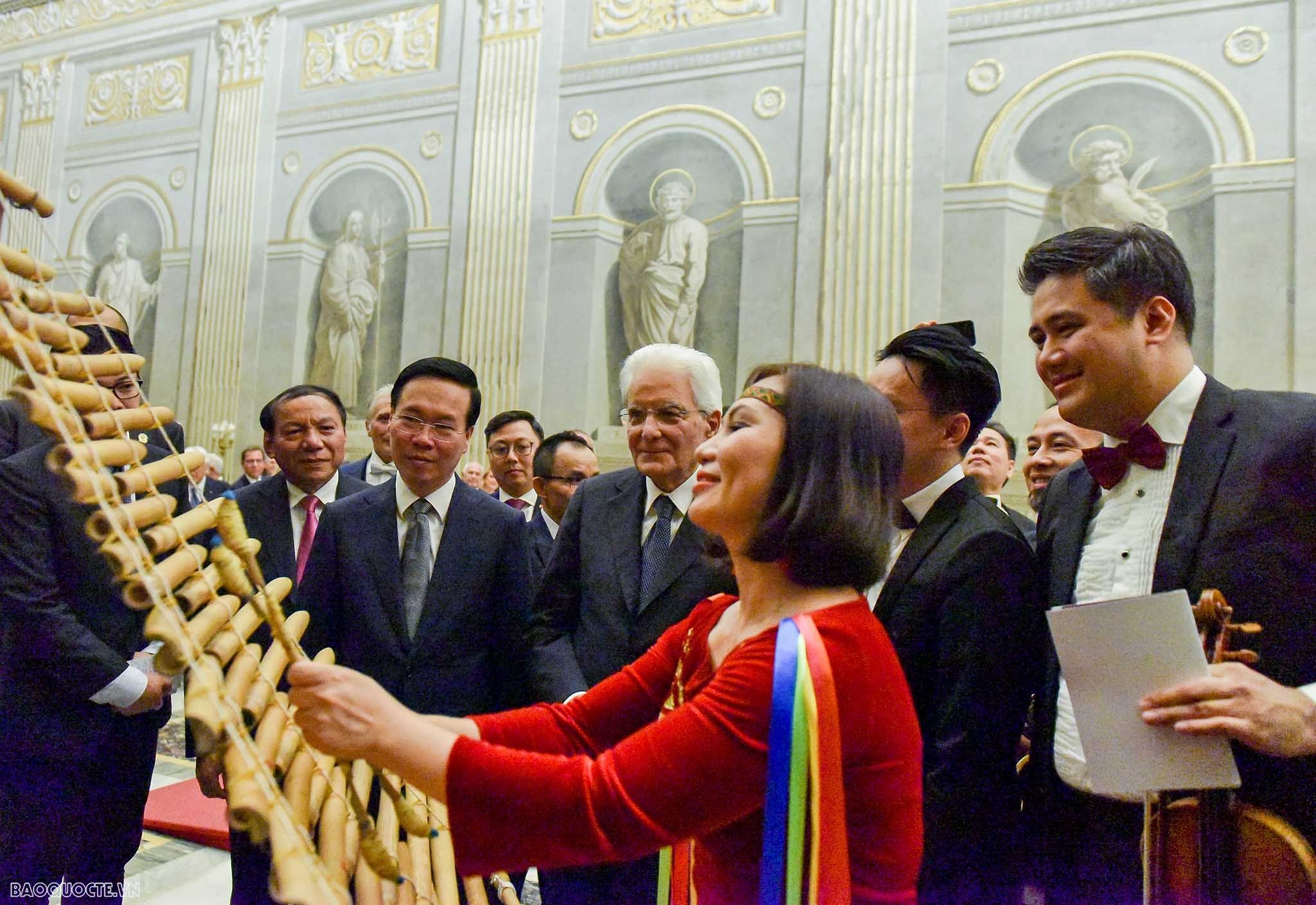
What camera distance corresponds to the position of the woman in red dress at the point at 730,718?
1.16 meters

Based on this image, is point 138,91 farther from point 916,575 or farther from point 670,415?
point 916,575

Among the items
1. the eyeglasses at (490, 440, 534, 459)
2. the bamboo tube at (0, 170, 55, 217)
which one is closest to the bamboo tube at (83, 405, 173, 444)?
the bamboo tube at (0, 170, 55, 217)

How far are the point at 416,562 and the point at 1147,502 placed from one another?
191cm

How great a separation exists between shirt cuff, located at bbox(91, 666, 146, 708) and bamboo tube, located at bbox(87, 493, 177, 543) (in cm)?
185

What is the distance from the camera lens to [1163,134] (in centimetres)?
679

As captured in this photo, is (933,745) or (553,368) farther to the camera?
(553,368)

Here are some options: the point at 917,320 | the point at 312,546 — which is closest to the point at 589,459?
the point at 312,546

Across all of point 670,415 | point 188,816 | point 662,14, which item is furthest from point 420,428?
point 662,14

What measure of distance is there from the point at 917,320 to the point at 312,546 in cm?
567

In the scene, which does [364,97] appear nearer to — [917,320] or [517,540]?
[917,320]

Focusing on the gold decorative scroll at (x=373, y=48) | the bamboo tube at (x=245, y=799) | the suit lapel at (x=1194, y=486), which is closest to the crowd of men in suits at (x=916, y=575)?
the suit lapel at (x=1194, y=486)

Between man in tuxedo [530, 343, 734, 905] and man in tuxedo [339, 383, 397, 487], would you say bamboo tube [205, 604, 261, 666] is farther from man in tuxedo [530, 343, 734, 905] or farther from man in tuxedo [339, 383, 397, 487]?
man in tuxedo [339, 383, 397, 487]

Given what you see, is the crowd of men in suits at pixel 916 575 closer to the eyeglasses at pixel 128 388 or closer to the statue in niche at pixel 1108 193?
the eyeglasses at pixel 128 388

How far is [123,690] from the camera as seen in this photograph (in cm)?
273
